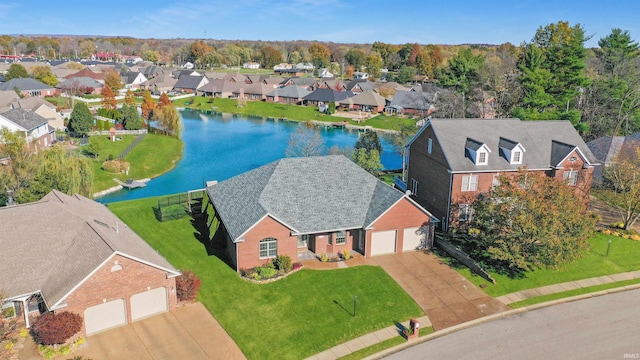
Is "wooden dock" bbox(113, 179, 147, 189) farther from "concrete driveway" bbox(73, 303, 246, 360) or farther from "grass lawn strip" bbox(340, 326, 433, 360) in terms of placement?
"grass lawn strip" bbox(340, 326, 433, 360)

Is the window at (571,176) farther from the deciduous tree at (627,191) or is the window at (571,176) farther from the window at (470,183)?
the window at (470,183)

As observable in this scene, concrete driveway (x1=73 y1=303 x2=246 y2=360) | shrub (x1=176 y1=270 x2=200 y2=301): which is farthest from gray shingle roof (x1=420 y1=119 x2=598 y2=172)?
concrete driveway (x1=73 y1=303 x2=246 y2=360)

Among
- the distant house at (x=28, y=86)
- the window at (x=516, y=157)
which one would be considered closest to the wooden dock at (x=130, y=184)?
the window at (x=516, y=157)

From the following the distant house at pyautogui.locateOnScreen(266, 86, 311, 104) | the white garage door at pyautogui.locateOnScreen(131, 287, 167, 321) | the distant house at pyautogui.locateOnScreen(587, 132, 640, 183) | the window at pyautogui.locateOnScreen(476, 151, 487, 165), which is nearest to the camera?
the white garage door at pyautogui.locateOnScreen(131, 287, 167, 321)

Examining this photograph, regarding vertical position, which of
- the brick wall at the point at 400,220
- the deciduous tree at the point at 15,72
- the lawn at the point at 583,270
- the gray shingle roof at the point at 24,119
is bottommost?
the lawn at the point at 583,270

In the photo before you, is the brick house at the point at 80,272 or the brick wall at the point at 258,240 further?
the brick wall at the point at 258,240

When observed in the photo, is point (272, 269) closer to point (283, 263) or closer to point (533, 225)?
point (283, 263)

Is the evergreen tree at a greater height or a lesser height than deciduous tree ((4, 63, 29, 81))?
lesser
